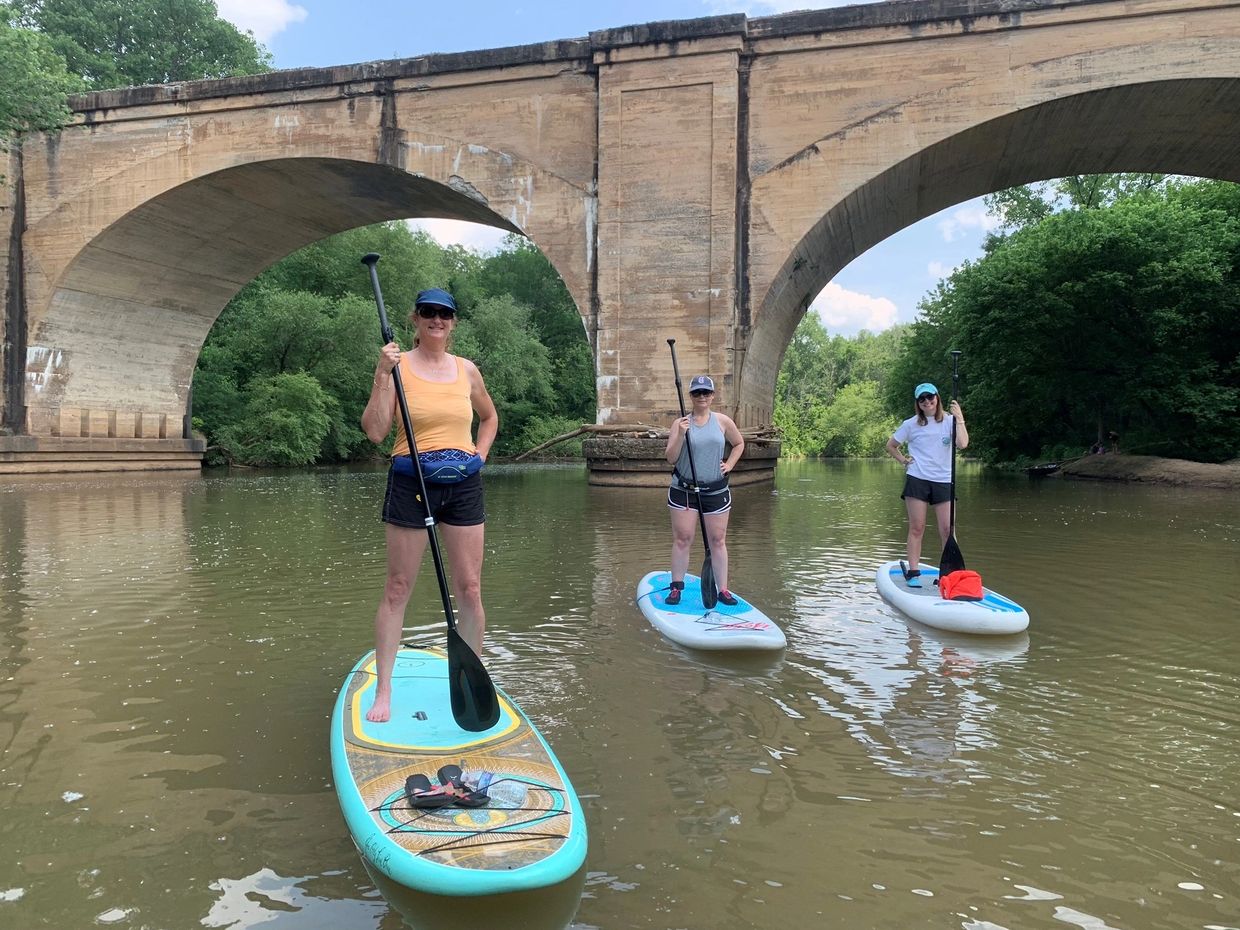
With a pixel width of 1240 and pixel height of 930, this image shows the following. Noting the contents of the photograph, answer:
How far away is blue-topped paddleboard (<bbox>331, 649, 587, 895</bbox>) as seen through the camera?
211cm

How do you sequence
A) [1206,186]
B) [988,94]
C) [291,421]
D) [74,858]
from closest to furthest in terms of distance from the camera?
1. [74,858]
2. [988,94]
3. [1206,186]
4. [291,421]

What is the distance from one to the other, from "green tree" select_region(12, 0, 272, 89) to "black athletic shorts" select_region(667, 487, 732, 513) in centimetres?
2925

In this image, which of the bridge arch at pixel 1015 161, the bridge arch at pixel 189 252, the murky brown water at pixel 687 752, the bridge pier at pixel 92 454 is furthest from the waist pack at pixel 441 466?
the bridge pier at pixel 92 454

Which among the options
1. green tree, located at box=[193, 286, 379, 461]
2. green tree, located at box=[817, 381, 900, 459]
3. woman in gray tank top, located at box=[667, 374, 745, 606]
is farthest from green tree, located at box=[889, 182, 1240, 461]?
green tree, located at box=[817, 381, 900, 459]

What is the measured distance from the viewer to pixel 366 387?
28.4 metres

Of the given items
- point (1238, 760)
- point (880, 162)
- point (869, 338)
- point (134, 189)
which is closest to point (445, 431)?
point (1238, 760)

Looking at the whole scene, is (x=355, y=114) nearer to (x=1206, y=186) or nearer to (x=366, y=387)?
(x=366, y=387)

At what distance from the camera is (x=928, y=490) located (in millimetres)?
6160

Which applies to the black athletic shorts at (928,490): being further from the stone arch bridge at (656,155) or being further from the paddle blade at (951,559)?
the stone arch bridge at (656,155)

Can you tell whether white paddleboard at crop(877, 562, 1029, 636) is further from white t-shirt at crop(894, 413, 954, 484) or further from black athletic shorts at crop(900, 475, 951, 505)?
white t-shirt at crop(894, 413, 954, 484)

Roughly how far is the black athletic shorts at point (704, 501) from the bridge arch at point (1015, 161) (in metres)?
8.81

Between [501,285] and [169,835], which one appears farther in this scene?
[501,285]

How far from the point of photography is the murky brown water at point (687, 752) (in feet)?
7.14

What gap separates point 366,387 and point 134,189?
12.0 meters
